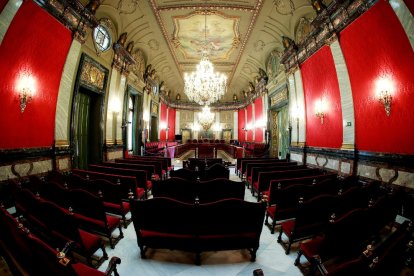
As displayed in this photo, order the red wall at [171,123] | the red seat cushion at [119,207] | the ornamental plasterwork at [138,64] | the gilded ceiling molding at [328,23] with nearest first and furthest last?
the red seat cushion at [119,207], the gilded ceiling molding at [328,23], the ornamental plasterwork at [138,64], the red wall at [171,123]

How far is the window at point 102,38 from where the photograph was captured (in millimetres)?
5918

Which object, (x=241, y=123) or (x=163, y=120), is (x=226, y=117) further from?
(x=163, y=120)

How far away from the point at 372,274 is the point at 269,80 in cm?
1052

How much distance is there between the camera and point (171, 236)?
189 cm

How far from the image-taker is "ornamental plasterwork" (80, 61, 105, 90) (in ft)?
17.8

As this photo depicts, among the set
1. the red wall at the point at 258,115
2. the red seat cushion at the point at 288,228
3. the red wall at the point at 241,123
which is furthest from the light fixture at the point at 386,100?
the red wall at the point at 241,123

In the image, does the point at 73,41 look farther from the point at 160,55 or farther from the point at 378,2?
the point at 378,2

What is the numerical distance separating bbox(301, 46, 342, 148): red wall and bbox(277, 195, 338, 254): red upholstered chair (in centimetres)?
353

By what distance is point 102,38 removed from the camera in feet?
20.6

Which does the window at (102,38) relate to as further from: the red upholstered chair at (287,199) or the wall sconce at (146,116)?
the red upholstered chair at (287,199)

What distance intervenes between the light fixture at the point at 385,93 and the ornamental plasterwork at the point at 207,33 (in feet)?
17.3

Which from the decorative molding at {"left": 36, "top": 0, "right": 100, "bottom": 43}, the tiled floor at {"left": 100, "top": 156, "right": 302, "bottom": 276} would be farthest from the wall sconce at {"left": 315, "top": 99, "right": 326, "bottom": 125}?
the decorative molding at {"left": 36, "top": 0, "right": 100, "bottom": 43}

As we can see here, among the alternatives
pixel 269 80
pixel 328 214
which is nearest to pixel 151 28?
pixel 269 80

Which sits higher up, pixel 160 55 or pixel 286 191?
pixel 160 55
